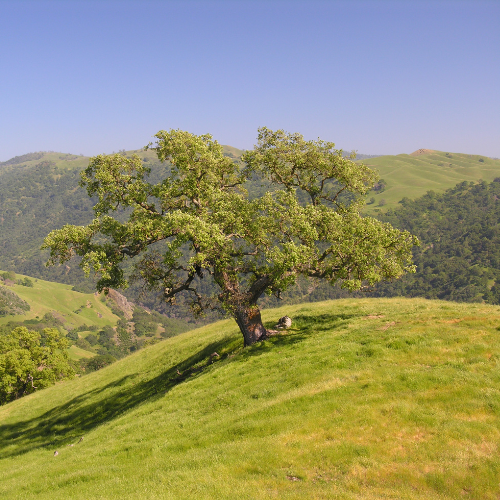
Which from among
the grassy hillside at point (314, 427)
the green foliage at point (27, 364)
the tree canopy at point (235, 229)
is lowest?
the green foliage at point (27, 364)

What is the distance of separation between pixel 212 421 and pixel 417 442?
402 inches

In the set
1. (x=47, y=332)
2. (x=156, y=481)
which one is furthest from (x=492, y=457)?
(x=47, y=332)

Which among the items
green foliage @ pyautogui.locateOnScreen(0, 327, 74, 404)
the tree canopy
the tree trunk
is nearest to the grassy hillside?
the tree trunk

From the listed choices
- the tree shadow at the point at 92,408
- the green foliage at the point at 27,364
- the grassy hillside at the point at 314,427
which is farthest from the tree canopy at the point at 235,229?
the green foliage at the point at 27,364

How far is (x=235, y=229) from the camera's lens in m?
28.8

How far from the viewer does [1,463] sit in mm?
27875

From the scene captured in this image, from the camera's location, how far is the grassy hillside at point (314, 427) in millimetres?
13688

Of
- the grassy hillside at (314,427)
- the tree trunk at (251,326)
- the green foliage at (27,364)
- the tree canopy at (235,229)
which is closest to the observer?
the grassy hillside at (314,427)

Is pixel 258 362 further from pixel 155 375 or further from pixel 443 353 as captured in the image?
pixel 155 375

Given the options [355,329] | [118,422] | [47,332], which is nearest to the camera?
[118,422]

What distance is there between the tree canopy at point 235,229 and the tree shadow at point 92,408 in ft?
23.6

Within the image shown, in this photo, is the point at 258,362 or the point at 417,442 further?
the point at 258,362

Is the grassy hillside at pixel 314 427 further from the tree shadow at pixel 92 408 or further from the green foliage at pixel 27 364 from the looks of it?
the green foliage at pixel 27 364

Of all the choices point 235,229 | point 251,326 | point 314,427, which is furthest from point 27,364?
point 314,427
